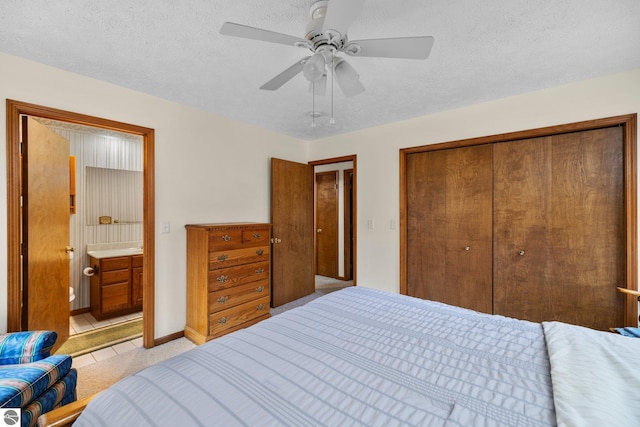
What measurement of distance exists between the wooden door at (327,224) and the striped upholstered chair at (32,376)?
4.08 metres

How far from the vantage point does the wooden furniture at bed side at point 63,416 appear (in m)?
0.86

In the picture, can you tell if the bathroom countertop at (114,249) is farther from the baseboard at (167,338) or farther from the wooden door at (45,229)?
the baseboard at (167,338)

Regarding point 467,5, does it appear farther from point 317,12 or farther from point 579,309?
point 579,309

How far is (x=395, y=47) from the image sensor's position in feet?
4.46

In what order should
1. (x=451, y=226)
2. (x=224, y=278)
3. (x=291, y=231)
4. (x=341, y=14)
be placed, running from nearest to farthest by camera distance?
(x=341, y=14), (x=224, y=278), (x=451, y=226), (x=291, y=231)

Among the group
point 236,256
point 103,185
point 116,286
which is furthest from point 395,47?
point 103,185

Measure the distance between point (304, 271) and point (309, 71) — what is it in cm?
305

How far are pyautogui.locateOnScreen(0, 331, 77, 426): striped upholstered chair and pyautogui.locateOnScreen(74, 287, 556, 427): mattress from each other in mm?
686

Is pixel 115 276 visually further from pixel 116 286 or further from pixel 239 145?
pixel 239 145

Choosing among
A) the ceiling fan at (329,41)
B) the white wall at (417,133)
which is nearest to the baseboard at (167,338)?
the white wall at (417,133)

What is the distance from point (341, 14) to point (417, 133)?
227cm

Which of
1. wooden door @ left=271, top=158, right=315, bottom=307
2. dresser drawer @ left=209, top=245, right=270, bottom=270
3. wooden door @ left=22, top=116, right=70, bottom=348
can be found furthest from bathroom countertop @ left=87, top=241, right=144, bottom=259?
wooden door @ left=271, top=158, right=315, bottom=307

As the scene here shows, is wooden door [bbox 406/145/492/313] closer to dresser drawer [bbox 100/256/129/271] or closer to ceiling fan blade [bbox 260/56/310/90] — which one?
ceiling fan blade [bbox 260/56/310/90]

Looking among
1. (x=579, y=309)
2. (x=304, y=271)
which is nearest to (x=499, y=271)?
(x=579, y=309)
